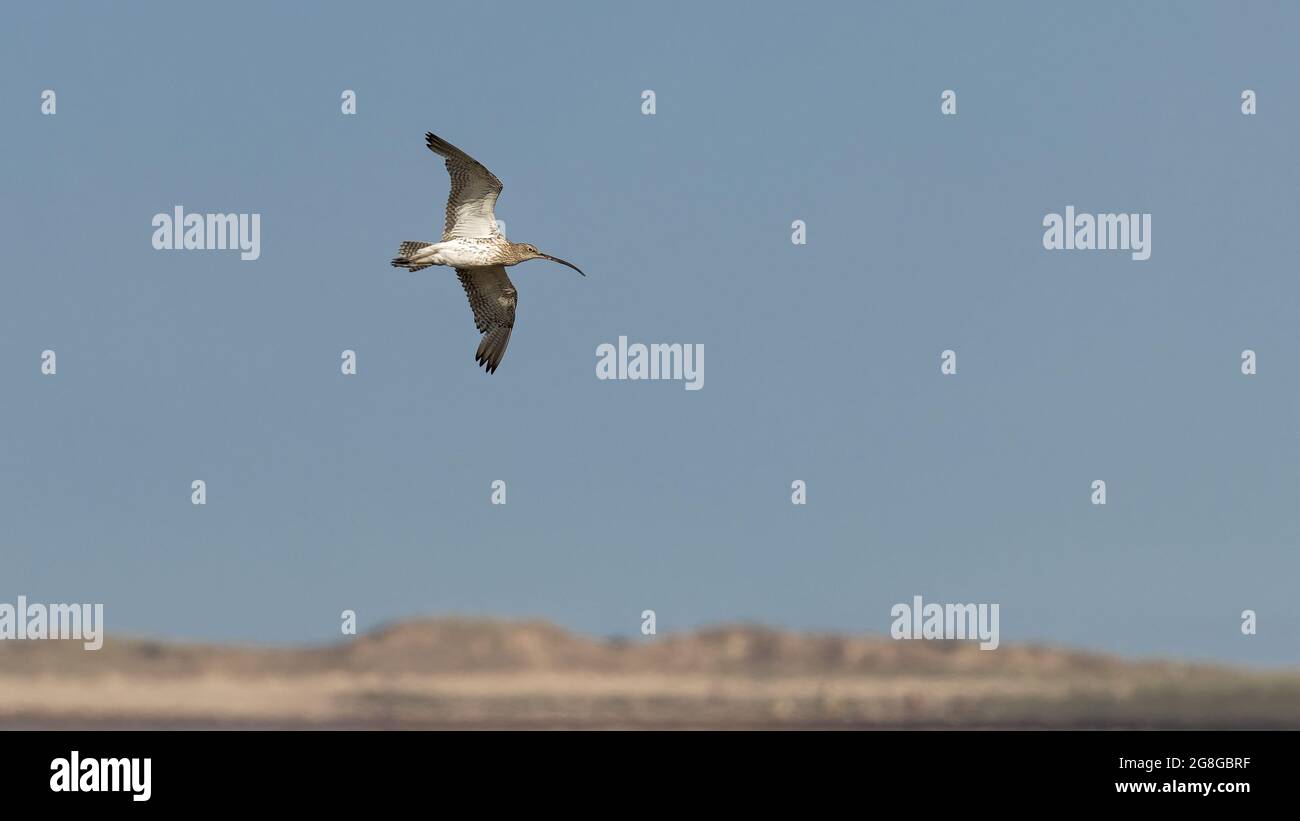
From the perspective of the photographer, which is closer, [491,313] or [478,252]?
[478,252]

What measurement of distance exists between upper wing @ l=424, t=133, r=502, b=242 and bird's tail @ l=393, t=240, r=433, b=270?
2.16 ft

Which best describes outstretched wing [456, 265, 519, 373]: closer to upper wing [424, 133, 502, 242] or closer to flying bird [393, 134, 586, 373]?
flying bird [393, 134, 586, 373]

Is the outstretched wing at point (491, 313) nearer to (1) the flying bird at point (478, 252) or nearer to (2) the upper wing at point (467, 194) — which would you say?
(1) the flying bird at point (478, 252)

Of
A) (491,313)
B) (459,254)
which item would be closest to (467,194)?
(459,254)

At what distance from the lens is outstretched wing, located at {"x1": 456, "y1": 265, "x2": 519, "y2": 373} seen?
4044cm

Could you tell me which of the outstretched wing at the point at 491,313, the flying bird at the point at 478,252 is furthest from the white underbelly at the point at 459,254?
the outstretched wing at the point at 491,313

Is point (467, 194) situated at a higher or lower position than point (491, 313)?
higher

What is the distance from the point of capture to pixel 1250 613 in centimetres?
4688

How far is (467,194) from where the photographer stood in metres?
37.7

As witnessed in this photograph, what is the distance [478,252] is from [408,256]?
4.90 ft

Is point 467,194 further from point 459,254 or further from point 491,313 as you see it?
point 491,313

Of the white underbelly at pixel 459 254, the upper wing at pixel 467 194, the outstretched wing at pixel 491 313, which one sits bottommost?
→ the outstretched wing at pixel 491 313

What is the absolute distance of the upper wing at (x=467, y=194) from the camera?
122ft
